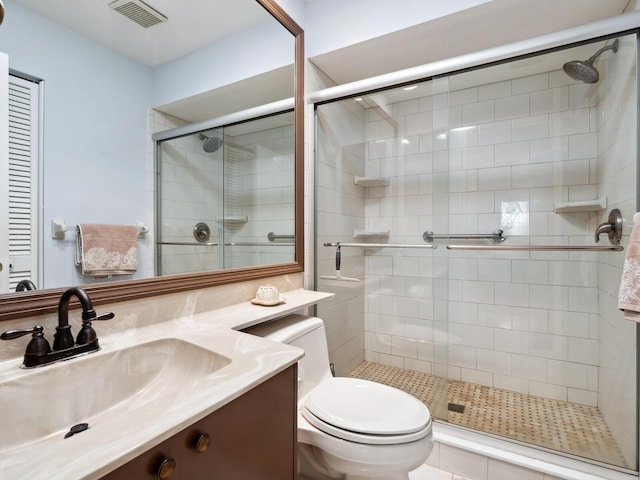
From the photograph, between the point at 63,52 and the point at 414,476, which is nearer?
the point at 63,52

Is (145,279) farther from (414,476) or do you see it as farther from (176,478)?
(414,476)

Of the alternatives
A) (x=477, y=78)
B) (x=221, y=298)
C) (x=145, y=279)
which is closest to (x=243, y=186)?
(x=221, y=298)

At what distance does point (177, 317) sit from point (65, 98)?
72cm

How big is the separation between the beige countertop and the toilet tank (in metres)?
0.19

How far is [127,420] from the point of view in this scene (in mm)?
508

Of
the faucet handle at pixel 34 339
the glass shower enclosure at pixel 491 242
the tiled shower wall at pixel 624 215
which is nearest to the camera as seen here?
the faucet handle at pixel 34 339

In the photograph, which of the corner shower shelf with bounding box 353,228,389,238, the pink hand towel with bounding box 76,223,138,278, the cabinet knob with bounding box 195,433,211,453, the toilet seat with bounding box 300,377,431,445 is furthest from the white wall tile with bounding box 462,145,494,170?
the cabinet knob with bounding box 195,433,211,453

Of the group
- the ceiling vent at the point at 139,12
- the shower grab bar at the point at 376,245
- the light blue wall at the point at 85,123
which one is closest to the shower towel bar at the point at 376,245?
the shower grab bar at the point at 376,245

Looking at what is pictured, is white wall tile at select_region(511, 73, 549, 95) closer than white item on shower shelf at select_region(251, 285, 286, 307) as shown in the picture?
No

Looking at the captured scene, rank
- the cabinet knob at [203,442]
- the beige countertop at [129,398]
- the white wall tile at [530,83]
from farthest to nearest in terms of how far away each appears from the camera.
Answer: the white wall tile at [530,83] < the cabinet knob at [203,442] < the beige countertop at [129,398]

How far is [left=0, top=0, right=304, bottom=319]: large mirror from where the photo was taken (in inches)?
31.6

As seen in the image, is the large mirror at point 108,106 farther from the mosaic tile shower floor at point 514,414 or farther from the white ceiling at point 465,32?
the mosaic tile shower floor at point 514,414

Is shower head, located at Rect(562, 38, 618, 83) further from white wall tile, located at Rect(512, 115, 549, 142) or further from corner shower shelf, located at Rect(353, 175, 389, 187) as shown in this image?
corner shower shelf, located at Rect(353, 175, 389, 187)

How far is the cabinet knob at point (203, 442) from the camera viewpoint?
0.55 m
